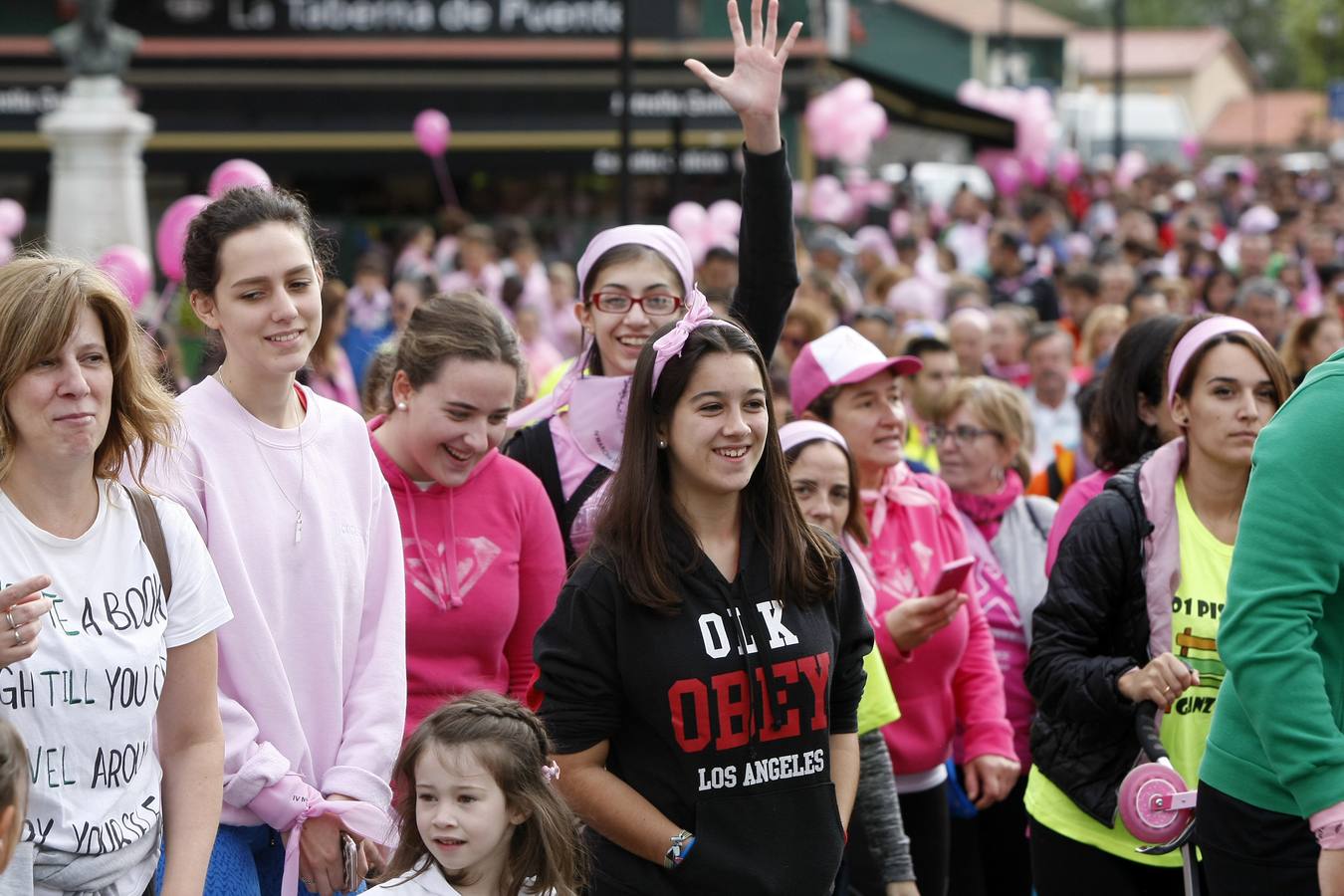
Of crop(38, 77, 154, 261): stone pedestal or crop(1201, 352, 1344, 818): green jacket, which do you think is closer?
crop(1201, 352, 1344, 818): green jacket

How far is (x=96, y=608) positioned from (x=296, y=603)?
0.63 meters

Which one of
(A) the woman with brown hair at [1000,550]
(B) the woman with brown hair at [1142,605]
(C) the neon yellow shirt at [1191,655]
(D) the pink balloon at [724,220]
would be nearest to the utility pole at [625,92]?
(D) the pink balloon at [724,220]

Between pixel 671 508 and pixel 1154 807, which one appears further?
pixel 1154 807

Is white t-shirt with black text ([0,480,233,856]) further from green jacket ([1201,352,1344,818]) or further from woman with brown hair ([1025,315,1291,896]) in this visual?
woman with brown hair ([1025,315,1291,896])

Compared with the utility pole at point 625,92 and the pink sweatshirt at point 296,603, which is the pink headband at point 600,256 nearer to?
the pink sweatshirt at point 296,603

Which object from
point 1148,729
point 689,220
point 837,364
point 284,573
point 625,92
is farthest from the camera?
point 689,220

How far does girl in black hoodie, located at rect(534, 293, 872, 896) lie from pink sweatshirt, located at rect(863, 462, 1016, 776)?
1360 millimetres

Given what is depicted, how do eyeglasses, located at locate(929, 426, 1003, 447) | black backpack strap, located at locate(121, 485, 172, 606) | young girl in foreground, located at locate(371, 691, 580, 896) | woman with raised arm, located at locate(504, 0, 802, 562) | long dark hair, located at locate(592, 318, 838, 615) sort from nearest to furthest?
black backpack strap, located at locate(121, 485, 172, 606) < young girl in foreground, located at locate(371, 691, 580, 896) < long dark hair, located at locate(592, 318, 838, 615) < woman with raised arm, located at locate(504, 0, 802, 562) < eyeglasses, located at locate(929, 426, 1003, 447)

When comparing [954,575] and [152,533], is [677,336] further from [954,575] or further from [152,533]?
[954,575]

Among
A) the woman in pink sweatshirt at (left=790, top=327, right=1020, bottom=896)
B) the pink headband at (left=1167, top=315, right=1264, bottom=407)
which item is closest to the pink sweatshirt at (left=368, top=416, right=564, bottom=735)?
the woman in pink sweatshirt at (left=790, top=327, right=1020, bottom=896)

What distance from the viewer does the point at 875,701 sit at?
4551 mm

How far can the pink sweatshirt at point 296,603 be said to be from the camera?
3.42 m

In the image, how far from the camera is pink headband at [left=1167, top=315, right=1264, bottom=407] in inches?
170

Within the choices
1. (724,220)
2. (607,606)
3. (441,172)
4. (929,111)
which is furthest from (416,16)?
(607,606)
